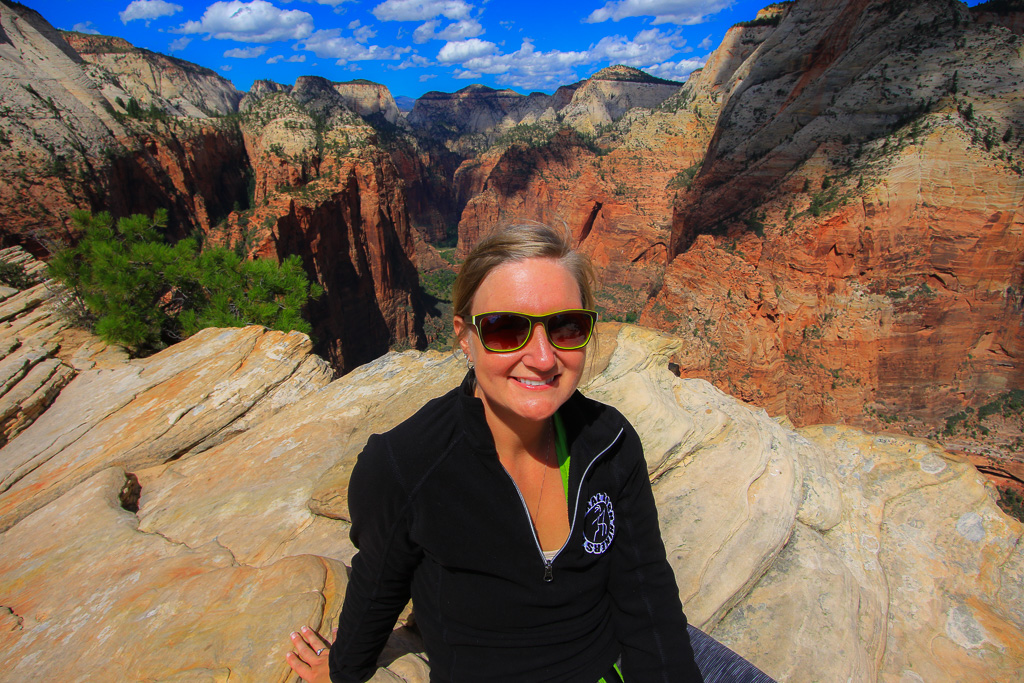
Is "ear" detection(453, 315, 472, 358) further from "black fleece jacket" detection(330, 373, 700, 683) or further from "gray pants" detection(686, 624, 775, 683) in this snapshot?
"gray pants" detection(686, 624, 775, 683)

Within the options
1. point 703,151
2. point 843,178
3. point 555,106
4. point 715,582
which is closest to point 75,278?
point 715,582

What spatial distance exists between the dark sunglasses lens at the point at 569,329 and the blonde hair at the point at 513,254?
5.4 inches

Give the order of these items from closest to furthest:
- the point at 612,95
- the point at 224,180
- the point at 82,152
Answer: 1. the point at 82,152
2. the point at 224,180
3. the point at 612,95

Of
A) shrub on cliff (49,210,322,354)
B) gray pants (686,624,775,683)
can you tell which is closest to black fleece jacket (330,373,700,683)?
gray pants (686,624,775,683)

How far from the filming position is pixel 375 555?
1860mm

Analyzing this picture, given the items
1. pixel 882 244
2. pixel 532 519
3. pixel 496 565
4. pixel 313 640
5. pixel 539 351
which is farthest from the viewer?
pixel 882 244

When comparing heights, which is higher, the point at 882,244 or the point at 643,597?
the point at 643,597

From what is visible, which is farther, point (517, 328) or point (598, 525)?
point (598, 525)

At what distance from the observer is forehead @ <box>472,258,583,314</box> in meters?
1.84

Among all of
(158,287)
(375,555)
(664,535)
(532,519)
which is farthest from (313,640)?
(158,287)

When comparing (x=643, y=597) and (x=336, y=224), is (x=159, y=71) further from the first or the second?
(x=643, y=597)

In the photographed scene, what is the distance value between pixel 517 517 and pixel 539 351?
0.72 metres

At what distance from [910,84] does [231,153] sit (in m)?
44.5

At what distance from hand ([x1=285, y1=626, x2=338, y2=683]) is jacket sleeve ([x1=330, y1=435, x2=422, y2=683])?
1.08ft
